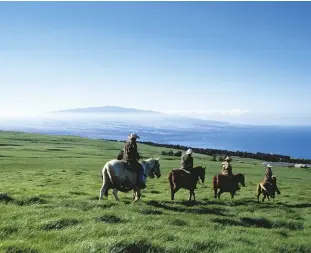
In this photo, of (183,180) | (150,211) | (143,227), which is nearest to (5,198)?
(150,211)

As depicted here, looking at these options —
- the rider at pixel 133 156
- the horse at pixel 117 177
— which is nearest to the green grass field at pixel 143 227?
the rider at pixel 133 156

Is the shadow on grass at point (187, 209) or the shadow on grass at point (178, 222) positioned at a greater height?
the shadow on grass at point (178, 222)

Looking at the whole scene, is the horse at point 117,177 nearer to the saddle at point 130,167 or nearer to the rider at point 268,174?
the saddle at point 130,167

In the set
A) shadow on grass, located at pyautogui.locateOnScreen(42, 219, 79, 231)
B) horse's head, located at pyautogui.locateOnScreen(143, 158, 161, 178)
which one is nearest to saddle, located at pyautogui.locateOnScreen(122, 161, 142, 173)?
horse's head, located at pyautogui.locateOnScreen(143, 158, 161, 178)

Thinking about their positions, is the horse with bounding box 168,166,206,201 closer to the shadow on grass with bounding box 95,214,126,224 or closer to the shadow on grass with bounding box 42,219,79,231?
the shadow on grass with bounding box 95,214,126,224

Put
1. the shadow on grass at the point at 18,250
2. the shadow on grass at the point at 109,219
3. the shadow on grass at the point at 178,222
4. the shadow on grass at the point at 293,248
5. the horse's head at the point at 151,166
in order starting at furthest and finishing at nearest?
the horse's head at the point at 151,166
the shadow on grass at the point at 178,222
the shadow on grass at the point at 109,219
the shadow on grass at the point at 293,248
the shadow on grass at the point at 18,250

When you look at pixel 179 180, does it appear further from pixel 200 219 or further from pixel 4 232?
pixel 4 232

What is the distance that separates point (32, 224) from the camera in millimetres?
12578

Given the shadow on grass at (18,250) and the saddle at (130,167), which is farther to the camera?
the saddle at (130,167)

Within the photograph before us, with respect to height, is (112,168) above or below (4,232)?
above

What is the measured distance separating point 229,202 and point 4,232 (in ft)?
51.9

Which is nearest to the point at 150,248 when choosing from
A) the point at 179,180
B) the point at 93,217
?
the point at 93,217

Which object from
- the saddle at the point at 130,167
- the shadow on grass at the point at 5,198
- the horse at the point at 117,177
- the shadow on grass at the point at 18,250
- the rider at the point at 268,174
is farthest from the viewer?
the rider at the point at 268,174

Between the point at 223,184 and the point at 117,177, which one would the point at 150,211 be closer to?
the point at 117,177
